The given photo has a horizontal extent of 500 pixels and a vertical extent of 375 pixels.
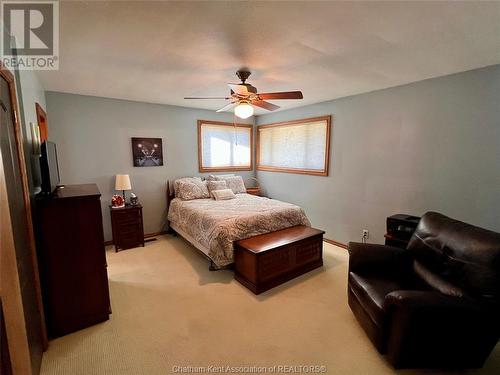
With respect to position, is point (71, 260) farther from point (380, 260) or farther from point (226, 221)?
point (380, 260)

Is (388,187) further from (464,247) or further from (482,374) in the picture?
(482,374)

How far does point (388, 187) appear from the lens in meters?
3.33

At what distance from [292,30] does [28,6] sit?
173cm

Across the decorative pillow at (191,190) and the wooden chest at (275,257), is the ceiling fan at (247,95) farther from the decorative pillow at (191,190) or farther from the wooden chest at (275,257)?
the decorative pillow at (191,190)

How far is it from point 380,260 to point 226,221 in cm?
175

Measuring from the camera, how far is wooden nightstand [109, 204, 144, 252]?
3.68m

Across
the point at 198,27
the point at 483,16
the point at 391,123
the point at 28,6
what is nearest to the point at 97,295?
the point at 28,6

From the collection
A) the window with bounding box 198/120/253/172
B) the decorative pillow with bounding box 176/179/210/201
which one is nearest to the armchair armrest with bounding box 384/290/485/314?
the decorative pillow with bounding box 176/179/210/201

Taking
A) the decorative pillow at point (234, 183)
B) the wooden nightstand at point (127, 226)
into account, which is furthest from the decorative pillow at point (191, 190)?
the wooden nightstand at point (127, 226)

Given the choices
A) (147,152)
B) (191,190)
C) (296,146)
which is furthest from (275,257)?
(147,152)

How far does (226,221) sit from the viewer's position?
3016mm

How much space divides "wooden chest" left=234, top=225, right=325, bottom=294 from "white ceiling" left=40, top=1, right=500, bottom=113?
1984mm

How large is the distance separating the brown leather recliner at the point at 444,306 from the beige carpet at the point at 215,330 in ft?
0.71

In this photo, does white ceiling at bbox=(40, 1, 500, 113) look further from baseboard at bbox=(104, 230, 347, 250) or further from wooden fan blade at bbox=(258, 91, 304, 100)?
baseboard at bbox=(104, 230, 347, 250)
